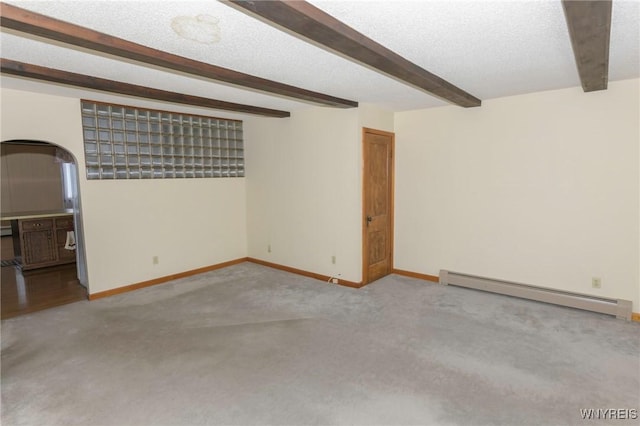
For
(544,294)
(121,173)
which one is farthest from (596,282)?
(121,173)

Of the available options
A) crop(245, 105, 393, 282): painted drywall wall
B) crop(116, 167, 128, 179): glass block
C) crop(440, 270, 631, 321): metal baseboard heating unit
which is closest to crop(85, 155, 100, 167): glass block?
crop(116, 167, 128, 179): glass block

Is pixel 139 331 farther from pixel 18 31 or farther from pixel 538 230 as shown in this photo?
pixel 538 230

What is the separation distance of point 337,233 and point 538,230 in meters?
2.26

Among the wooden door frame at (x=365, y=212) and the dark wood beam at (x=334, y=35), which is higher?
the dark wood beam at (x=334, y=35)

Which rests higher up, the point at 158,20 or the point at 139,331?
the point at 158,20

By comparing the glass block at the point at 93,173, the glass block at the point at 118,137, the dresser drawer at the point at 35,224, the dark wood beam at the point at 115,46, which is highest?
the dark wood beam at the point at 115,46

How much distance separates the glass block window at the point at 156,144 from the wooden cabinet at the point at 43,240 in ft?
6.65

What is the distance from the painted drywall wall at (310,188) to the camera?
4.39 metres

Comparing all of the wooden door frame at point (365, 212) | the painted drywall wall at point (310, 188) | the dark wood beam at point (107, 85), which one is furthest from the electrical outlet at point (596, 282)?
the dark wood beam at point (107, 85)

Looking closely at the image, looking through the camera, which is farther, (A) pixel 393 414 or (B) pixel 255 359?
(B) pixel 255 359

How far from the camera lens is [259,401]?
2.24m

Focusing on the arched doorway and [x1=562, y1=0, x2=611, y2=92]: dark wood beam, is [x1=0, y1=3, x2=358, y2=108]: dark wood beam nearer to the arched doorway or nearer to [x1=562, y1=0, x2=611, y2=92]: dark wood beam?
[x1=562, y1=0, x2=611, y2=92]: dark wood beam

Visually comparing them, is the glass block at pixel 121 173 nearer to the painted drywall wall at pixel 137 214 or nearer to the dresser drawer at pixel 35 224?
the painted drywall wall at pixel 137 214

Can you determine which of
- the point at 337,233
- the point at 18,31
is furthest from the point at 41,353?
the point at 337,233
